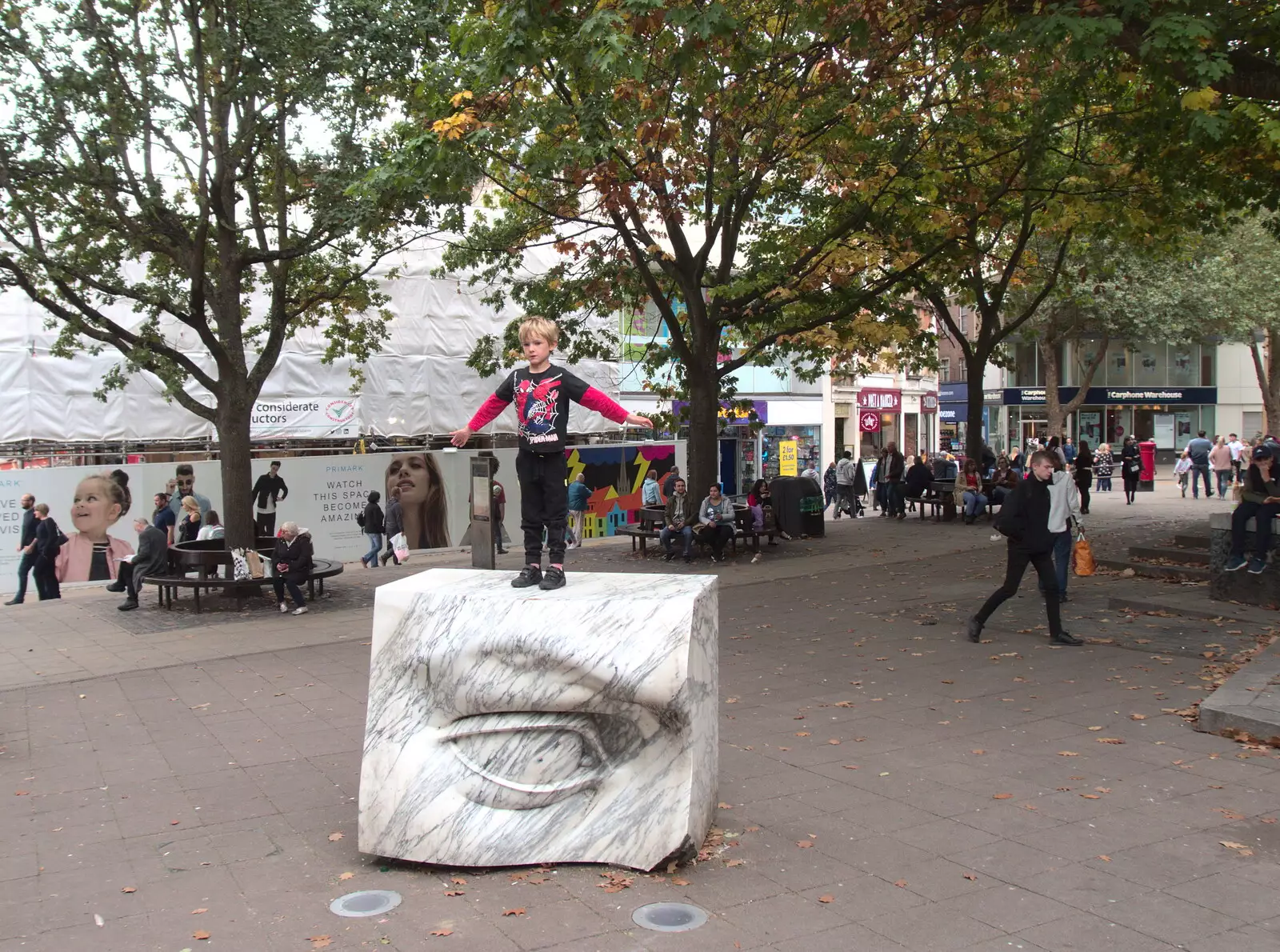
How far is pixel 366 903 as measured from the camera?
14.7 ft

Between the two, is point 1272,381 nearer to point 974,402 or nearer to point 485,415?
point 974,402

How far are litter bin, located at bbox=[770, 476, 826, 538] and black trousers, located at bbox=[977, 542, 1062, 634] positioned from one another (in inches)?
432

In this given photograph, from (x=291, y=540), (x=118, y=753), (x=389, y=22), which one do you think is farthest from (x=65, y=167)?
(x=118, y=753)

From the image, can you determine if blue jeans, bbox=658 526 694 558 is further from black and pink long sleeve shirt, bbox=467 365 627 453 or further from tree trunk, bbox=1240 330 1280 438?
tree trunk, bbox=1240 330 1280 438

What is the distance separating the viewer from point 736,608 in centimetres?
1273

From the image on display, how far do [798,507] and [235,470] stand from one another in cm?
1071

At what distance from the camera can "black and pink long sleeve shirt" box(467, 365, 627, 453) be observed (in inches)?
227

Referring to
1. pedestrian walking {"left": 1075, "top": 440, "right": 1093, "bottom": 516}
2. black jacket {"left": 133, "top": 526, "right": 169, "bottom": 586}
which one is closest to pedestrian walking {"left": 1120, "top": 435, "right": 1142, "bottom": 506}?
pedestrian walking {"left": 1075, "top": 440, "right": 1093, "bottom": 516}

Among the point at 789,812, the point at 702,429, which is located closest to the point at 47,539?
the point at 702,429

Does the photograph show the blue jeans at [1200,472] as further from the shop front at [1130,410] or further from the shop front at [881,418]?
the shop front at [1130,410]

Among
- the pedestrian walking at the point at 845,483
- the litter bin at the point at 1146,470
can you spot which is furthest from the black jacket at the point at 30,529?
the litter bin at the point at 1146,470

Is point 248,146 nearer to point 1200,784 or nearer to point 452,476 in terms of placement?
point 452,476

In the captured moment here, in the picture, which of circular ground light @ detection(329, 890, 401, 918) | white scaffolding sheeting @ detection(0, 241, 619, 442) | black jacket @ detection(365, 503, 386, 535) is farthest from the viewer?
black jacket @ detection(365, 503, 386, 535)

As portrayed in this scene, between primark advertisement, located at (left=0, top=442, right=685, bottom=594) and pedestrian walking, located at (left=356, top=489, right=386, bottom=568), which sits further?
pedestrian walking, located at (left=356, top=489, right=386, bottom=568)
